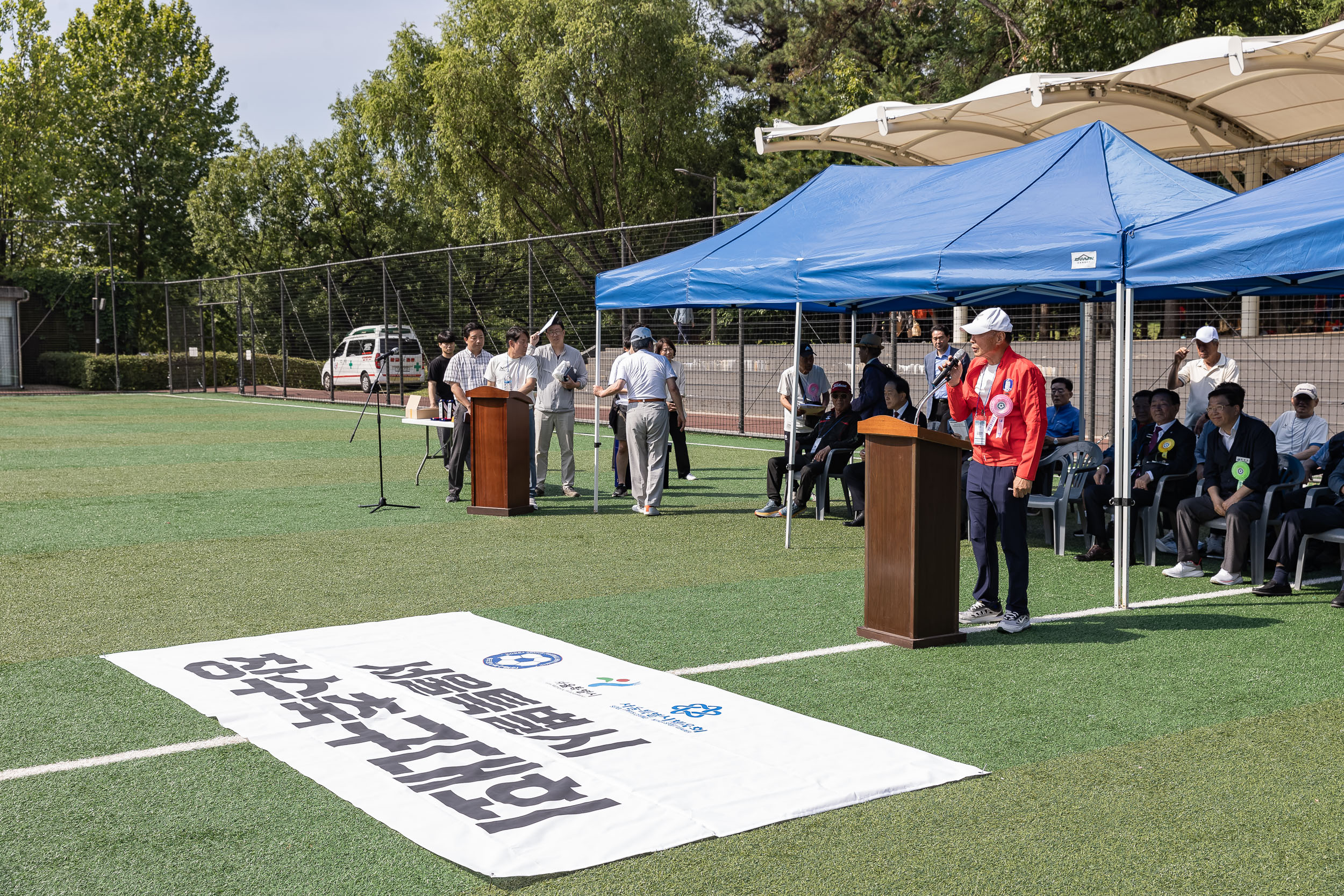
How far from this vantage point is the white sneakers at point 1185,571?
348 inches

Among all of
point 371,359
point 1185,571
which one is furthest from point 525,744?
point 371,359

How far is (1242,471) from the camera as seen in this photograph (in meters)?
8.52

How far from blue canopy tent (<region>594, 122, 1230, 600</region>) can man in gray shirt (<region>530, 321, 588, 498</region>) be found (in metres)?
1.43

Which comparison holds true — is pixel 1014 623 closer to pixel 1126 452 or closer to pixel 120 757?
pixel 1126 452

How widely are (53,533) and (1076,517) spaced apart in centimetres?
940

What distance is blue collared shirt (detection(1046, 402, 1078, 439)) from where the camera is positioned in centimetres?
1153

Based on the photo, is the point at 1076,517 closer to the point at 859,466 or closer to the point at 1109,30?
the point at 859,466

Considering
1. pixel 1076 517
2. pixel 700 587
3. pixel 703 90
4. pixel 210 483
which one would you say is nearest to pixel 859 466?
pixel 1076 517

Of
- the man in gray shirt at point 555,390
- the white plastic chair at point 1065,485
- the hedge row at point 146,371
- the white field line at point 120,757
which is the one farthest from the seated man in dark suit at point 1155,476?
the hedge row at point 146,371

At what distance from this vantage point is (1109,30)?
23.6 meters

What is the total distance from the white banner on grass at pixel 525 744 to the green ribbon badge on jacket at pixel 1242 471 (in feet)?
15.3

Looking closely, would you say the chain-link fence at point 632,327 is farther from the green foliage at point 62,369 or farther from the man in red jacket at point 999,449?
the man in red jacket at point 999,449

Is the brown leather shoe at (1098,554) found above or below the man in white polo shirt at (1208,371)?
below

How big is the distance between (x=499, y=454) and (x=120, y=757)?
7.34 metres
